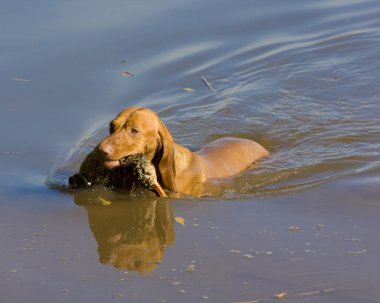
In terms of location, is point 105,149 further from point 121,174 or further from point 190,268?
point 190,268

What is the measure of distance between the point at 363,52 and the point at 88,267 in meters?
7.64

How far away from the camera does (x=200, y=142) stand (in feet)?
35.7

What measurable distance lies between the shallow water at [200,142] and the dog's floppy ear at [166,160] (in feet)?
0.77

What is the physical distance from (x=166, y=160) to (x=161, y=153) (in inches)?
3.2

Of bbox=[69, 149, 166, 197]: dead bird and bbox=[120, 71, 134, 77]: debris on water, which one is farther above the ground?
bbox=[120, 71, 134, 77]: debris on water

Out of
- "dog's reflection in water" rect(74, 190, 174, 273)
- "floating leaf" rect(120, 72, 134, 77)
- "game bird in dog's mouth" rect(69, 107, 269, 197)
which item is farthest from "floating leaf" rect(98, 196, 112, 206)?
"floating leaf" rect(120, 72, 134, 77)

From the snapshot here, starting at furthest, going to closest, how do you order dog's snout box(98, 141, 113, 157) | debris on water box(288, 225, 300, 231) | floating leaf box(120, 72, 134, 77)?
floating leaf box(120, 72, 134, 77) < dog's snout box(98, 141, 113, 157) < debris on water box(288, 225, 300, 231)

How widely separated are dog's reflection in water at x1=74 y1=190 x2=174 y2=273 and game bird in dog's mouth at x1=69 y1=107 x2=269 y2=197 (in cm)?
18

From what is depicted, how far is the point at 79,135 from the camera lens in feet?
33.4

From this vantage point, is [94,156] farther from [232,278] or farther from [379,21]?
[379,21]

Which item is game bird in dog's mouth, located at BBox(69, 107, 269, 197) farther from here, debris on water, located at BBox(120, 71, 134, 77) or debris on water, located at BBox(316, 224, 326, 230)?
debris on water, located at BBox(120, 71, 134, 77)

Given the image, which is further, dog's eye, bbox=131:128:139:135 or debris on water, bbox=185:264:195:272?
dog's eye, bbox=131:128:139:135

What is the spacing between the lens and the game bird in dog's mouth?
8.13 meters

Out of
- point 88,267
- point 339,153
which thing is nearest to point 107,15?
point 339,153
